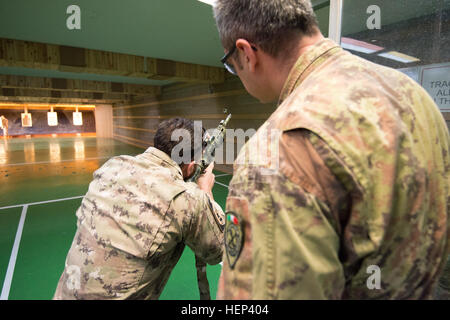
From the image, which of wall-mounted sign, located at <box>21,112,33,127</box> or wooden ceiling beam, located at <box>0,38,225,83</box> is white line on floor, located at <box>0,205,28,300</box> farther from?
wall-mounted sign, located at <box>21,112,33,127</box>

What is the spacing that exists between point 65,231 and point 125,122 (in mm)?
10652

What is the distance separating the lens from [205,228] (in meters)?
1.13

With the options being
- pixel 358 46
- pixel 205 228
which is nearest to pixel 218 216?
pixel 205 228

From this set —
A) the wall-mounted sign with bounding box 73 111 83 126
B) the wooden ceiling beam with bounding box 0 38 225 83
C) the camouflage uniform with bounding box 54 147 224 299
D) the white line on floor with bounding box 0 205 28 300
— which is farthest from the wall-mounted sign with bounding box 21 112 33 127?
the camouflage uniform with bounding box 54 147 224 299

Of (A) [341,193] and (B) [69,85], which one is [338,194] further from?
(B) [69,85]

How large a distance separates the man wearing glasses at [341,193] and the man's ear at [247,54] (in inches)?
2.5

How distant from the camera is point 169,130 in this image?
1414 millimetres

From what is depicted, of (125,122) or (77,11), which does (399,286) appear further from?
(125,122)

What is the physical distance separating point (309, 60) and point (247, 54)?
0.15 meters

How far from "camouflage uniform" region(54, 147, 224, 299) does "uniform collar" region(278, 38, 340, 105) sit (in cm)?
67

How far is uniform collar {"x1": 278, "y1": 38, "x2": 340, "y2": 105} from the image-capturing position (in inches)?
23.2

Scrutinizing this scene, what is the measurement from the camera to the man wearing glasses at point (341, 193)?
1.38 feet

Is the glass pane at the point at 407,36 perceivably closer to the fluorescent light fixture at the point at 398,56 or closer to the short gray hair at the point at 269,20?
the fluorescent light fixture at the point at 398,56
